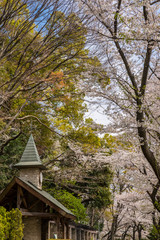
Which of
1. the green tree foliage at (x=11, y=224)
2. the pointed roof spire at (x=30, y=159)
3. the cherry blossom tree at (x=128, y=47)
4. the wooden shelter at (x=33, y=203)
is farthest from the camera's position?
the pointed roof spire at (x=30, y=159)

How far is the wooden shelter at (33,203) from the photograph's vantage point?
1247cm

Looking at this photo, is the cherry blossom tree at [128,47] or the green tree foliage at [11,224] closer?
the cherry blossom tree at [128,47]

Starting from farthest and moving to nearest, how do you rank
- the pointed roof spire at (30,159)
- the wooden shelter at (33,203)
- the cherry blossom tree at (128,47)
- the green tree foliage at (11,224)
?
the pointed roof spire at (30,159) < the wooden shelter at (33,203) < the green tree foliage at (11,224) < the cherry blossom tree at (128,47)

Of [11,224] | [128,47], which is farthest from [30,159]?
[128,47]

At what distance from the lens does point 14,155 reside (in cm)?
1720

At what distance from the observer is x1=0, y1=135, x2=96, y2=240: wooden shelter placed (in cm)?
1247

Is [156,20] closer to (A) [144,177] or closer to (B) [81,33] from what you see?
(B) [81,33]

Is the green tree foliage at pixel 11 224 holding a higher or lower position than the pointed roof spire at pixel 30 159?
lower

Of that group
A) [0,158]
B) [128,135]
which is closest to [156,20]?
[128,135]

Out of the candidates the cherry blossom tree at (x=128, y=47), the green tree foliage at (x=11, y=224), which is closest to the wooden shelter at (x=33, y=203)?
the green tree foliage at (x=11, y=224)

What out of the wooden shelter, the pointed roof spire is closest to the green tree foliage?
the wooden shelter

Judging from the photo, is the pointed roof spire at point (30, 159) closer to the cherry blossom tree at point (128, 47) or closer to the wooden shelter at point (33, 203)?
the wooden shelter at point (33, 203)

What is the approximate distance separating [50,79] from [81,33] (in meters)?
1.95

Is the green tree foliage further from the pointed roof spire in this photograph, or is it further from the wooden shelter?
the pointed roof spire
